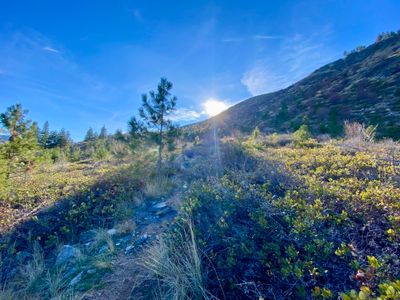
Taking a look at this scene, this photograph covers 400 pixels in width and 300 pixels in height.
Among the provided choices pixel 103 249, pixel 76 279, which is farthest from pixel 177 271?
pixel 103 249

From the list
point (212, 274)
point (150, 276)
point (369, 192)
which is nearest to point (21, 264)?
point (150, 276)

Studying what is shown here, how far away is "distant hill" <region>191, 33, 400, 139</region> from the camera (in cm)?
1811

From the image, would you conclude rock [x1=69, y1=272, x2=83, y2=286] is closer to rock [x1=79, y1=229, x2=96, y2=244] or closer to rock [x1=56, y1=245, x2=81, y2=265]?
rock [x1=56, y1=245, x2=81, y2=265]

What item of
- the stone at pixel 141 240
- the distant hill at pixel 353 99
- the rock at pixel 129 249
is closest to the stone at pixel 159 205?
the stone at pixel 141 240

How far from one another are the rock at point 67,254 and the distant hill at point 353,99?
1712 centimetres

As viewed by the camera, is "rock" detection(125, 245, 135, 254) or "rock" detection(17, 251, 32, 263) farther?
"rock" detection(17, 251, 32, 263)

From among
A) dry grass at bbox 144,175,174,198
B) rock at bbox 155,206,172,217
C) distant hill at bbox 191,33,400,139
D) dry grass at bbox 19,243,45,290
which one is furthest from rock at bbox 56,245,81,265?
distant hill at bbox 191,33,400,139

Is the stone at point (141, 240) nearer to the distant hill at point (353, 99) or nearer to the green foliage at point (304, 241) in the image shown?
the green foliage at point (304, 241)

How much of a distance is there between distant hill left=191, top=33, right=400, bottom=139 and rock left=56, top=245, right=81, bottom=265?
56.2ft

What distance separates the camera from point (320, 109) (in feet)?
84.2

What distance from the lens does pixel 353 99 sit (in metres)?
24.2

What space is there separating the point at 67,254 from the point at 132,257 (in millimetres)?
1467

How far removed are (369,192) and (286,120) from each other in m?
26.8

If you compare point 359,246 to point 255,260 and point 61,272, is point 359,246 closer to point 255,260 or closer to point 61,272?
point 255,260
